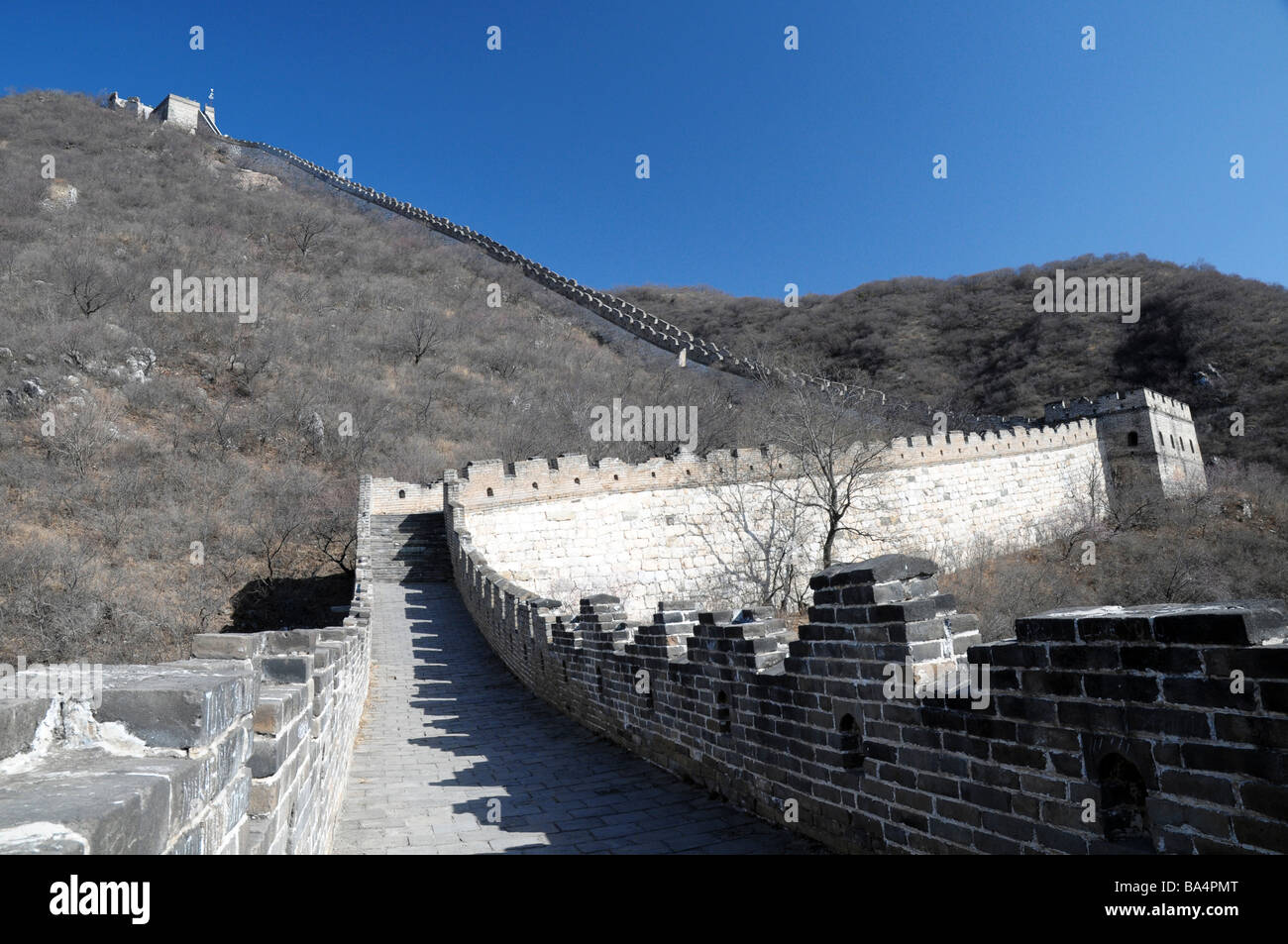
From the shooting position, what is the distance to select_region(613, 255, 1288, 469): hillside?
39.6 m

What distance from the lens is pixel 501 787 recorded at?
6.69 m

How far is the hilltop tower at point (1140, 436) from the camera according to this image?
29.9 metres

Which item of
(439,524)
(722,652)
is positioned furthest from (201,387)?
(722,652)

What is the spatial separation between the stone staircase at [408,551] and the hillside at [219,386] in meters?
1.28

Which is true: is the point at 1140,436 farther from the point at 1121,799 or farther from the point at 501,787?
the point at 1121,799

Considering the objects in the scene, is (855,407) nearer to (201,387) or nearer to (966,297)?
(201,387)

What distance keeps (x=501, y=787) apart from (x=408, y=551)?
44.0 ft

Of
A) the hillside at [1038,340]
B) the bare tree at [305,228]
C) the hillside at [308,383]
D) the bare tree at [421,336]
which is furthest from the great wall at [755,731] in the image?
the bare tree at [305,228]

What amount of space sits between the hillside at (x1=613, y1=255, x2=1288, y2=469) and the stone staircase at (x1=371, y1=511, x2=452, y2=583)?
31.7 metres

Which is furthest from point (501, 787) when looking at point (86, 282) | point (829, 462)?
point (86, 282)

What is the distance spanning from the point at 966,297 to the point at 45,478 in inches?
2578

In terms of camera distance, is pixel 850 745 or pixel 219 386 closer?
pixel 850 745

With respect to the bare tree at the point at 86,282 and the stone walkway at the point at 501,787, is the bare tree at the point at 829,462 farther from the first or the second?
the bare tree at the point at 86,282

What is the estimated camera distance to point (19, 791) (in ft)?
4.67
